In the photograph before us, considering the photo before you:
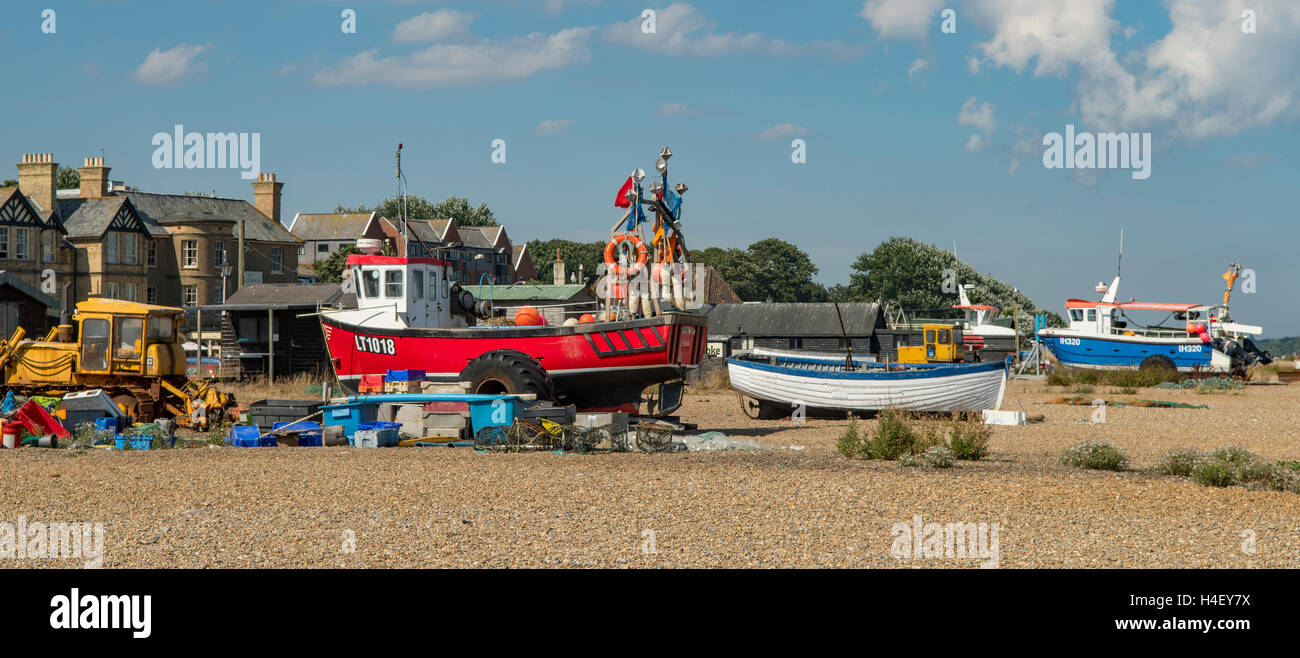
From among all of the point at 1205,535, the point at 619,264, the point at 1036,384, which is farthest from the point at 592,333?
the point at 1036,384

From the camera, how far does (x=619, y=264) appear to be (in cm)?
2434

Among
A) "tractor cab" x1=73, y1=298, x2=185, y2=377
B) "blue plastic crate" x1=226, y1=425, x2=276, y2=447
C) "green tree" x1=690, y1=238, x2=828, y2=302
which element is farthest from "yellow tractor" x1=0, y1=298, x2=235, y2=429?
"green tree" x1=690, y1=238, x2=828, y2=302

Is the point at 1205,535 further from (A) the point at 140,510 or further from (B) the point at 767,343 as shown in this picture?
(B) the point at 767,343

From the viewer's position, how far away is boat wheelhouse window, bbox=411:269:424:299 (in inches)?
995

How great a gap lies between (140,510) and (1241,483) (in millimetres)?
12607

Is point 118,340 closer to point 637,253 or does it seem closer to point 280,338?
point 637,253

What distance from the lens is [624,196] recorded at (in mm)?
24125

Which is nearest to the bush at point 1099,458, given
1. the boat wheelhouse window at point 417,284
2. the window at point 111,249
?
the boat wheelhouse window at point 417,284

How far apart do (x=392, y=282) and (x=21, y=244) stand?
36.4m

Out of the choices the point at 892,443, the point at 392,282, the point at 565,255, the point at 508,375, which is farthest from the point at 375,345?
the point at 565,255

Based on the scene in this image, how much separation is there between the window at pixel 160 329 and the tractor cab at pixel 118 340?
0.02 meters

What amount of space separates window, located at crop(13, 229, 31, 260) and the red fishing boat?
35.0 metres

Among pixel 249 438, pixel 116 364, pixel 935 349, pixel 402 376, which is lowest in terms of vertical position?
pixel 249 438

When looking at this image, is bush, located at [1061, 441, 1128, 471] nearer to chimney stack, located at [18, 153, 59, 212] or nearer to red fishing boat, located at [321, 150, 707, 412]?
red fishing boat, located at [321, 150, 707, 412]
